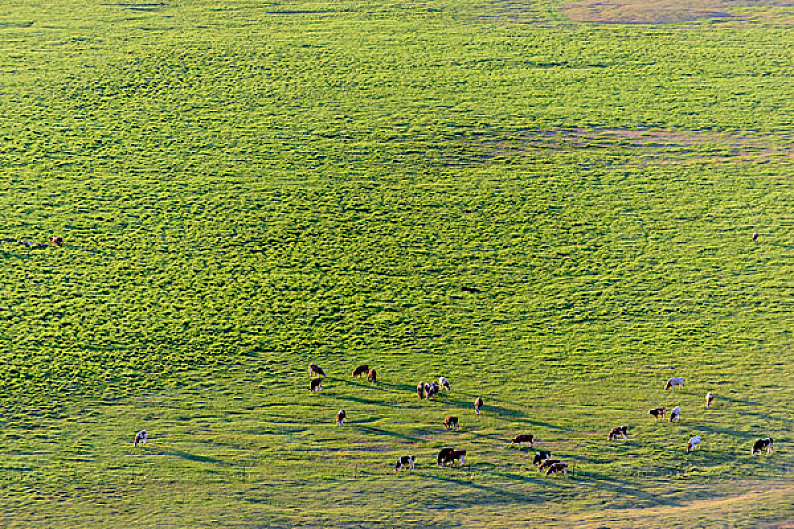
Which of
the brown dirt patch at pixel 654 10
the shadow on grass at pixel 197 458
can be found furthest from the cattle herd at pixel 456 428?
the brown dirt patch at pixel 654 10

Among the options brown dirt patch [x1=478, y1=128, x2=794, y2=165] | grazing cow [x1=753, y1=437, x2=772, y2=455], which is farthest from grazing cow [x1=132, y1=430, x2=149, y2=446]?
brown dirt patch [x1=478, y1=128, x2=794, y2=165]

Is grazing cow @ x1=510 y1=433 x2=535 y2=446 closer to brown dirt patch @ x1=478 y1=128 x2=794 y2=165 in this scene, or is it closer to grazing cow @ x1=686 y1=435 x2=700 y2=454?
grazing cow @ x1=686 y1=435 x2=700 y2=454

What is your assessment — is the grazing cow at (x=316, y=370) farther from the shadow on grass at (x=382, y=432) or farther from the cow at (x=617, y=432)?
the cow at (x=617, y=432)

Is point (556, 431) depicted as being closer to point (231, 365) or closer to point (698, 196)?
point (231, 365)

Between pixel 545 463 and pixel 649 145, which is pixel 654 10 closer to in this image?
pixel 649 145

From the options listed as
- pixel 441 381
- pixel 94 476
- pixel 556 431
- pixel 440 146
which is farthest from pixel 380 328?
pixel 440 146

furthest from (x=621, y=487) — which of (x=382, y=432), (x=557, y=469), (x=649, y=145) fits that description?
(x=649, y=145)

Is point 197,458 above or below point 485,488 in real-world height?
above

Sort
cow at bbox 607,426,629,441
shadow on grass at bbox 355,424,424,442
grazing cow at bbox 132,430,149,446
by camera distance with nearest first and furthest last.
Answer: cow at bbox 607,426,629,441
grazing cow at bbox 132,430,149,446
shadow on grass at bbox 355,424,424,442
